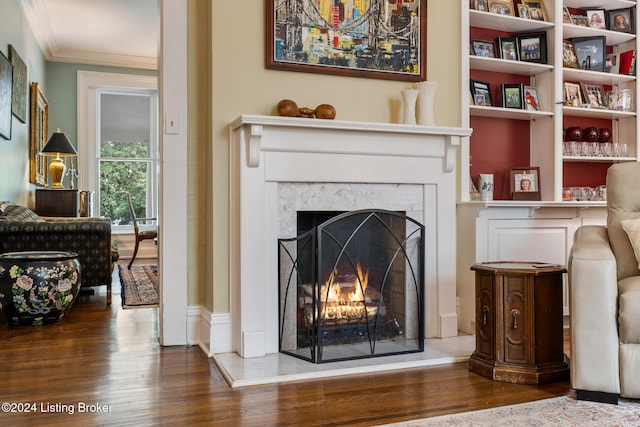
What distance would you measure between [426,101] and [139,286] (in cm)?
347

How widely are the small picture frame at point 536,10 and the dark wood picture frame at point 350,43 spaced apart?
99 centimetres

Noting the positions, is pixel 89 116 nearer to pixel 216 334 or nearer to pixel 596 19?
pixel 216 334

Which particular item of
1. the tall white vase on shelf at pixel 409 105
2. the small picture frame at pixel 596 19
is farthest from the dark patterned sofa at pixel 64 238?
the small picture frame at pixel 596 19

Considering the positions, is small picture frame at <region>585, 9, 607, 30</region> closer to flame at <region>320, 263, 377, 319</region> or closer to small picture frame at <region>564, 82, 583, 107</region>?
small picture frame at <region>564, 82, 583, 107</region>

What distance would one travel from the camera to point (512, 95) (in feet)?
12.1

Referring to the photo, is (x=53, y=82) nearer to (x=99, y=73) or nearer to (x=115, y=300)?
(x=99, y=73)

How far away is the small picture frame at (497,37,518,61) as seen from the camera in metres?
3.73

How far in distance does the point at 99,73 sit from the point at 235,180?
576 centimetres

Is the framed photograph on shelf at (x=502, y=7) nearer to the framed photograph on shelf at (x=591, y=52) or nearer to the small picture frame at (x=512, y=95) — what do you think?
the small picture frame at (x=512, y=95)

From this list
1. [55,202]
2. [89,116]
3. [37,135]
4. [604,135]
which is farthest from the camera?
[89,116]

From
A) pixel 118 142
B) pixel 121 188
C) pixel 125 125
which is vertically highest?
pixel 125 125

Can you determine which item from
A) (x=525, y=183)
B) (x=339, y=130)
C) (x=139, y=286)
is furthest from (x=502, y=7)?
(x=139, y=286)

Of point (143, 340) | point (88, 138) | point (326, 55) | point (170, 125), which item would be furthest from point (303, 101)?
point (88, 138)

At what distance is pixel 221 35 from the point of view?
284 cm
